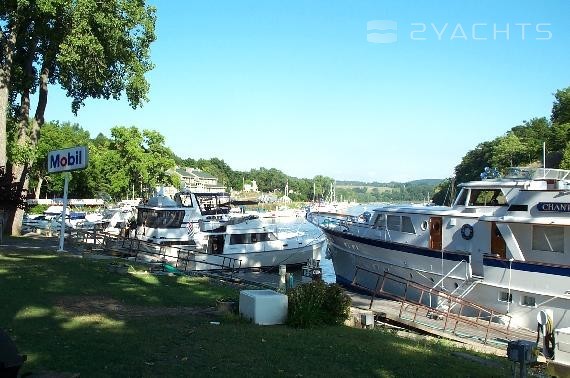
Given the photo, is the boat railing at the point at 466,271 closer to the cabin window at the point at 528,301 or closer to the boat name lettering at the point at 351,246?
the cabin window at the point at 528,301

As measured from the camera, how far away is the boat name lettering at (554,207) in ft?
59.8

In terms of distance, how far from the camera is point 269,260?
107 feet

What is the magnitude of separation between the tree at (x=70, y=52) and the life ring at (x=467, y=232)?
730 inches

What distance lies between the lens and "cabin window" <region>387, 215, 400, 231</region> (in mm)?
23906

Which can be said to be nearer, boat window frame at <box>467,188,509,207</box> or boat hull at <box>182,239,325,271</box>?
boat window frame at <box>467,188,509,207</box>

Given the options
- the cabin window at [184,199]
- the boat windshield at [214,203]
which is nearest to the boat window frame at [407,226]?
the cabin window at [184,199]

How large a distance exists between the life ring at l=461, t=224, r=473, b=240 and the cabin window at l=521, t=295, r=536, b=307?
291 centimetres

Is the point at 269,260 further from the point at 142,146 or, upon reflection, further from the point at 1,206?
the point at 142,146

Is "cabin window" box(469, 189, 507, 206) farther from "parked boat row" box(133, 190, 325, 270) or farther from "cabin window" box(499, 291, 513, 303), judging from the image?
"parked boat row" box(133, 190, 325, 270)

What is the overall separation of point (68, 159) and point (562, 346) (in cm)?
2028

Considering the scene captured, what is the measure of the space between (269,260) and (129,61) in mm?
13735

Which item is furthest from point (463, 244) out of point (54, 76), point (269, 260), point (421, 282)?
point (54, 76)

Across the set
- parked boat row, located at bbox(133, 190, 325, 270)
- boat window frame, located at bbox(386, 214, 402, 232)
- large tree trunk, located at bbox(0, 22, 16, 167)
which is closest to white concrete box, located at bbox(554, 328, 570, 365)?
boat window frame, located at bbox(386, 214, 402, 232)

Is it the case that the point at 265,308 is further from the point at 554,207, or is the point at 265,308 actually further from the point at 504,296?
the point at 554,207
